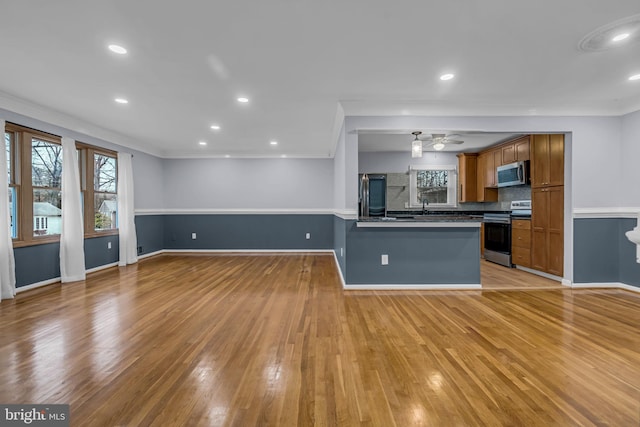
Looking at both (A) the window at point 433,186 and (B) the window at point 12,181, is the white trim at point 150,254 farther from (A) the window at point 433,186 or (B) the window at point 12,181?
(A) the window at point 433,186

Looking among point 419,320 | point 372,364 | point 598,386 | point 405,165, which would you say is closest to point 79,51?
point 372,364

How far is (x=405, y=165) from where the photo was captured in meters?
6.56

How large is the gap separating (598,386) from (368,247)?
7.79ft

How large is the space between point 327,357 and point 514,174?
4693 millimetres

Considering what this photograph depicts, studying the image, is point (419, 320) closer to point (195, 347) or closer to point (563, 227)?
point (195, 347)

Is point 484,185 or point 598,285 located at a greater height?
point 484,185

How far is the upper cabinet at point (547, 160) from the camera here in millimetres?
4068

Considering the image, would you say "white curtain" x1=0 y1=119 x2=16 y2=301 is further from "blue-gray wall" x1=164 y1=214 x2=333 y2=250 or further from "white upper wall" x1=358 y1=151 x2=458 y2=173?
"white upper wall" x1=358 y1=151 x2=458 y2=173

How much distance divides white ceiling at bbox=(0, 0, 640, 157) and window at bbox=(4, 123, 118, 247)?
0.49 meters

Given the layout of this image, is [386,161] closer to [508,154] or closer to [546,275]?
[508,154]

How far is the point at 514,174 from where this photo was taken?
193 inches

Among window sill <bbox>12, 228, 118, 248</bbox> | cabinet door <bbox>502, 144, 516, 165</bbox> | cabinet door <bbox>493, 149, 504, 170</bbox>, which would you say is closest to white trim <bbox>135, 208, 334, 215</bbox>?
window sill <bbox>12, 228, 118, 248</bbox>

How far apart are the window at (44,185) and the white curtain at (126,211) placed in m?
0.18

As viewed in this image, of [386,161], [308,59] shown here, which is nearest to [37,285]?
[308,59]
